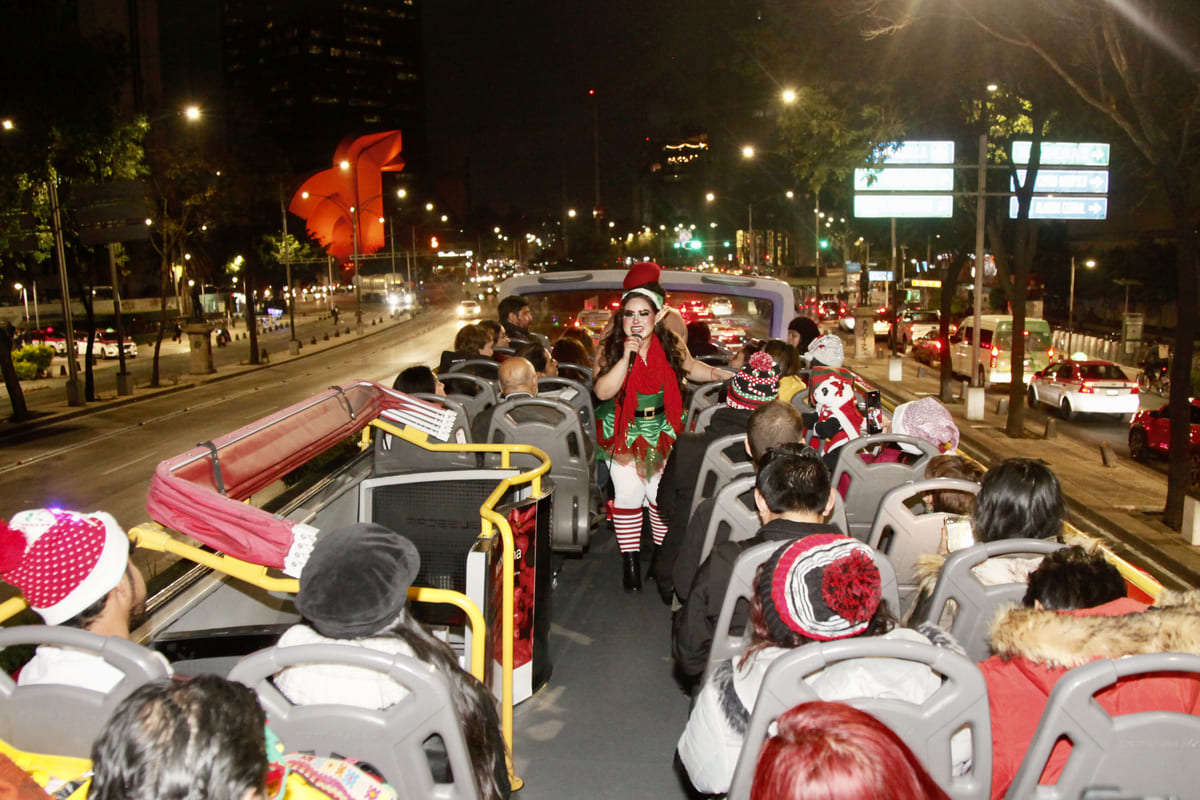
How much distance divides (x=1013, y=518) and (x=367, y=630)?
98.9 inches

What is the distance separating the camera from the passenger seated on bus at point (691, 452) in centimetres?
569

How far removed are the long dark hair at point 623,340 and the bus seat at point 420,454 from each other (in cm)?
116

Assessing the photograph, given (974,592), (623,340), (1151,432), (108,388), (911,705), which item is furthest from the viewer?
(108,388)

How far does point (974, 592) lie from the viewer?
3531mm

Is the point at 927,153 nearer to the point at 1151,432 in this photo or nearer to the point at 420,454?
the point at 1151,432

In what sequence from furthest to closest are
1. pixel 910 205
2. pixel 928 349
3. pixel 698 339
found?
pixel 928 349, pixel 910 205, pixel 698 339

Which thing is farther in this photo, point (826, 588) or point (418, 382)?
point (418, 382)

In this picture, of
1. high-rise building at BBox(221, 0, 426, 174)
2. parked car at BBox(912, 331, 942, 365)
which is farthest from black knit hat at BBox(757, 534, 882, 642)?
high-rise building at BBox(221, 0, 426, 174)

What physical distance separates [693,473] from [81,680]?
3.84 m

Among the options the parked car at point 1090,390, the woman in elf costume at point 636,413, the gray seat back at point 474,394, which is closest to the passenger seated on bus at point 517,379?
the gray seat back at point 474,394

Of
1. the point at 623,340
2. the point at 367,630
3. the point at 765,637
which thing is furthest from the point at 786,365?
the point at 367,630

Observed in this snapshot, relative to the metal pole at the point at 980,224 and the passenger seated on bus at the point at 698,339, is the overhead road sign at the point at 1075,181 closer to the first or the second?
the metal pole at the point at 980,224

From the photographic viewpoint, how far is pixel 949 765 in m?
2.74

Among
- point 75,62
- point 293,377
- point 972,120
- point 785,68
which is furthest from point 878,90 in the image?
point 293,377
